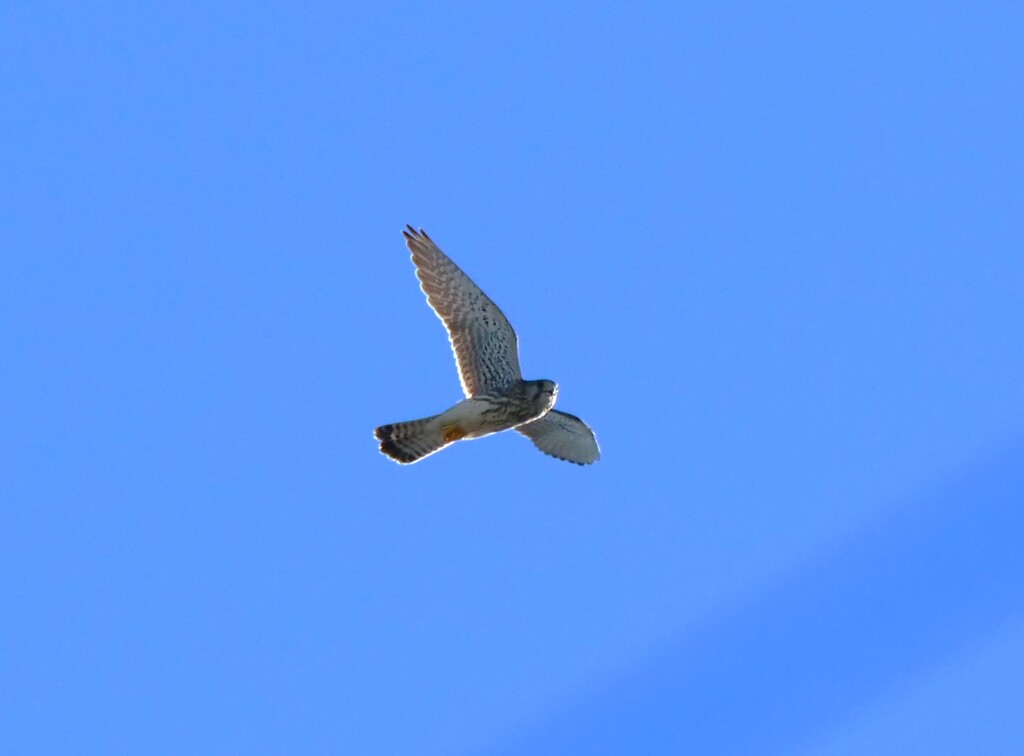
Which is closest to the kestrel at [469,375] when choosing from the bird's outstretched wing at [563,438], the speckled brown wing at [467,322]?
the speckled brown wing at [467,322]

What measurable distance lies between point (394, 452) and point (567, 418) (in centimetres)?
203

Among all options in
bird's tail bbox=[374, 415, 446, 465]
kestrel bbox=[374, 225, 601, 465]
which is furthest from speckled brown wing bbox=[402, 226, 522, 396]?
bird's tail bbox=[374, 415, 446, 465]

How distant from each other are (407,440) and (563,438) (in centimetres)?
200

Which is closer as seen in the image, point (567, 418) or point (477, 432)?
point (477, 432)

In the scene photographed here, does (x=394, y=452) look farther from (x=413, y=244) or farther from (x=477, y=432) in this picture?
(x=413, y=244)

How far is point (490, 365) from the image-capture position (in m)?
16.8

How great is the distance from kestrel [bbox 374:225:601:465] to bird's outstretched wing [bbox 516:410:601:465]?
353 mm

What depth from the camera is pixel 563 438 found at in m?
17.8

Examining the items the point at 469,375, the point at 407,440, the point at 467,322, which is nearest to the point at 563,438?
the point at 469,375

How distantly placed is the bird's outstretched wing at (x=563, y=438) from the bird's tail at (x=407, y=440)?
1.46 meters

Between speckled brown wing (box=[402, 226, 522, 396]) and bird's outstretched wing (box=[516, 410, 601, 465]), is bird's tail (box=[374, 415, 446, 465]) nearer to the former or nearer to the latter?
speckled brown wing (box=[402, 226, 522, 396])

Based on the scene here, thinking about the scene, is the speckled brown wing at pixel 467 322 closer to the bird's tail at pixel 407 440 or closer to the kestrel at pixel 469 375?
the kestrel at pixel 469 375

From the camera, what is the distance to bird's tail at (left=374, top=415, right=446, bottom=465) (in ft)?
54.0

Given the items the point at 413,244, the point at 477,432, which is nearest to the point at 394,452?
the point at 477,432
